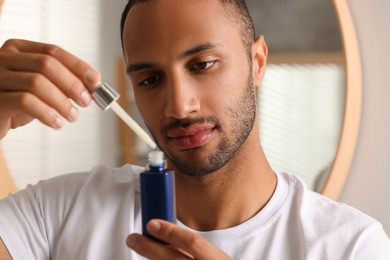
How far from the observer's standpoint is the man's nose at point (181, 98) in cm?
79

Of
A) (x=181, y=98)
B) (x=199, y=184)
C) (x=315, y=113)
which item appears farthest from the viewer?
(x=315, y=113)

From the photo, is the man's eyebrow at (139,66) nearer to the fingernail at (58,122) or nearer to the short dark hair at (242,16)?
the short dark hair at (242,16)

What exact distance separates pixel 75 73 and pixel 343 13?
67cm

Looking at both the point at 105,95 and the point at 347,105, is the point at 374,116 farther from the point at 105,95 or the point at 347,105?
the point at 105,95

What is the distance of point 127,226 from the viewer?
862 millimetres

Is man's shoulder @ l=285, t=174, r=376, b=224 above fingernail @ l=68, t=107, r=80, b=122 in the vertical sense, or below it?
below

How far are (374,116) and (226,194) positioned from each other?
1.25 ft

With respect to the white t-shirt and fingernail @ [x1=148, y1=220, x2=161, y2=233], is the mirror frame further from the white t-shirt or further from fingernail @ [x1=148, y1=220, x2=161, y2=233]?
fingernail @ [x1=148, y1=220, x2=161, y2=233]

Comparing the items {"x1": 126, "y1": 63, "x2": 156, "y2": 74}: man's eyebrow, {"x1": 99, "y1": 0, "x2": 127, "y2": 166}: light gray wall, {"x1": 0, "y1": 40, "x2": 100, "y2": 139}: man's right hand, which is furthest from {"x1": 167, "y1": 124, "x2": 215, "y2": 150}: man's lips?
{"x1": 99, "y1": 0, "x2": 127, "y2": 166}: light gray wall

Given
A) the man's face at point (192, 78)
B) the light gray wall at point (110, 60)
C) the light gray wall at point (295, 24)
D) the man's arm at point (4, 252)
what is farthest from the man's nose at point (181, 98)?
the light gray wall at point (295, 24)

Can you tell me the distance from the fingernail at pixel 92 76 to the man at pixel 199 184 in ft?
0.62

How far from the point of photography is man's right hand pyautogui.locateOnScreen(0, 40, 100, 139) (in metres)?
0.61

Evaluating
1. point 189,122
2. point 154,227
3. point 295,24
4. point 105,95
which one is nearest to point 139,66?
point 189,122

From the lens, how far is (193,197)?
3.02 feet
